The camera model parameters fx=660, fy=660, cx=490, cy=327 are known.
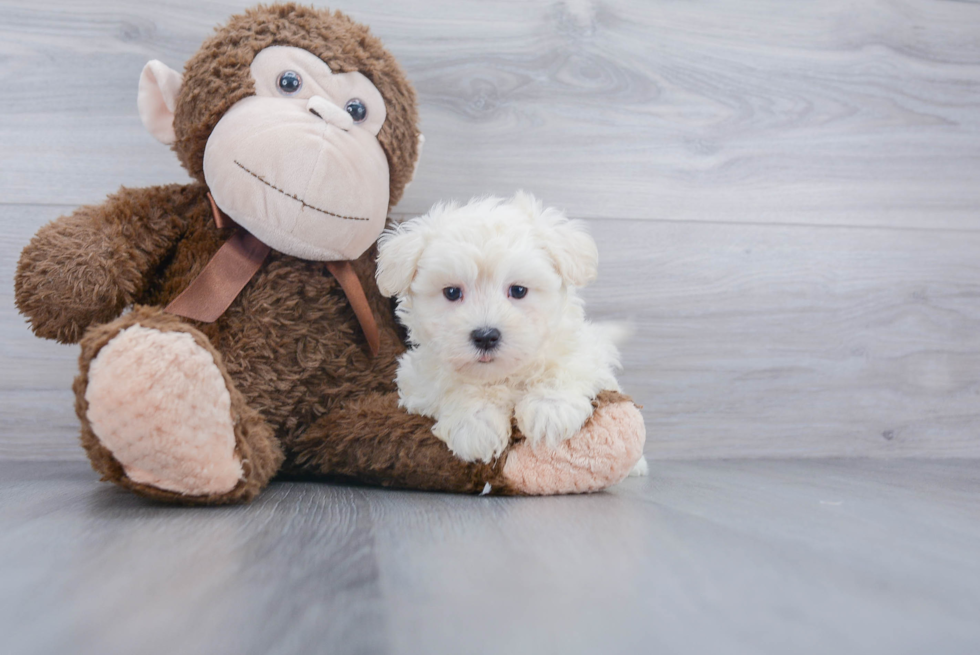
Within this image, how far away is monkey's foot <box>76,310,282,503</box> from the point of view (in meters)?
0.60

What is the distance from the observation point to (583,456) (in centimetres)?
73

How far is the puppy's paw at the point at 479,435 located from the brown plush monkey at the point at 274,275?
0.05 ft

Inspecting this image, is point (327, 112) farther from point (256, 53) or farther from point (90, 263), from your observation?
point (90, 263)

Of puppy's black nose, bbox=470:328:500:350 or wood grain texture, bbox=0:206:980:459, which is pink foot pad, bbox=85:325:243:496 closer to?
puppy's black nose, bbox=470:328:500:350

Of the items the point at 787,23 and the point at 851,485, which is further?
the point at 787,23

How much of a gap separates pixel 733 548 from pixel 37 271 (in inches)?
29.8

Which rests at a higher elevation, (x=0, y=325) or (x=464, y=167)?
(x=464, y=167)

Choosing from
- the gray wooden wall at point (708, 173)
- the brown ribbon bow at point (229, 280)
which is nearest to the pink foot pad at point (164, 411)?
the brown ribbon bow at point (229, 280)

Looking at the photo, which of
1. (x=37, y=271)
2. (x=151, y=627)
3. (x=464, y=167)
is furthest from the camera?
(x=464, y=167)

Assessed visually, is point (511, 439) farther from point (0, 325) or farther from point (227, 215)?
point (0, 325)

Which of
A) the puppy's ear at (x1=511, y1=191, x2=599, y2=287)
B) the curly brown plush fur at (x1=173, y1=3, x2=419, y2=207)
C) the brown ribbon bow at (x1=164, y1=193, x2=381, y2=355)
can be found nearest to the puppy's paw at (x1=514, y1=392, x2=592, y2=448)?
the puppy's ear at (x1=511, y1=191, x2=599, y2=287)

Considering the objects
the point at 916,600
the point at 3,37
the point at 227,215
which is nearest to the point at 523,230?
the point at 227,215

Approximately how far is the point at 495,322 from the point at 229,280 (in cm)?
34

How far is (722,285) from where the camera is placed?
1.17 metres
